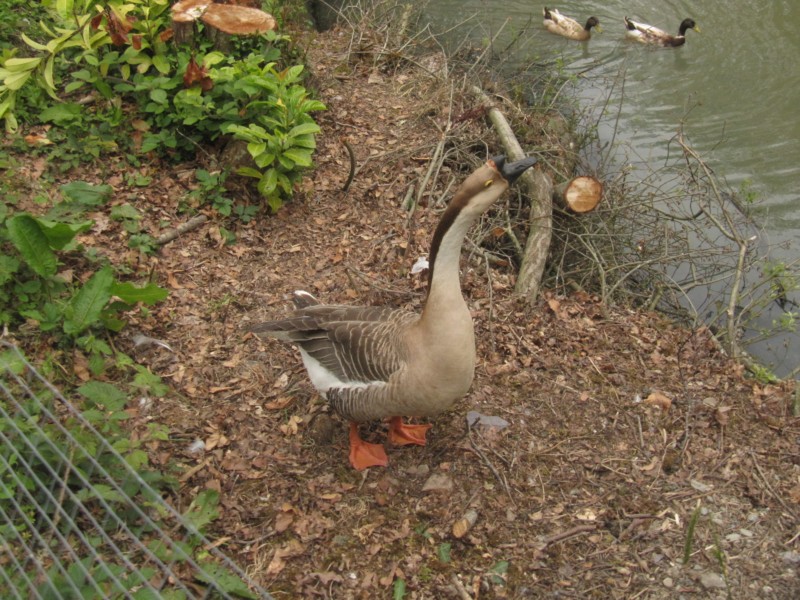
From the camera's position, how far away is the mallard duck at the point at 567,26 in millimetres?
9453

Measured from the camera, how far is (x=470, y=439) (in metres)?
3.79

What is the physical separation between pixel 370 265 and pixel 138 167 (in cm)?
203

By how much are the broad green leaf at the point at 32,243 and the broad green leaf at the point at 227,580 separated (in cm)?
198

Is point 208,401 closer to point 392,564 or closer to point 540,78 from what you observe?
point 392,564

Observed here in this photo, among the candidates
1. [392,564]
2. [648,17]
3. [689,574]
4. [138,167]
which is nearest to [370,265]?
[138,167]

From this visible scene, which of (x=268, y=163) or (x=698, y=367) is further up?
(x=268, y=163)

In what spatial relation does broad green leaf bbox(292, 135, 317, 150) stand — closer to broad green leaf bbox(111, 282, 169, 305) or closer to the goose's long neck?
broad green leaf bbox(111, 282, 169, 305)

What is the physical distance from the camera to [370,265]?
4984 mm

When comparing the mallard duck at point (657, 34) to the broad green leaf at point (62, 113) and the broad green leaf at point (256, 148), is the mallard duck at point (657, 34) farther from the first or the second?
the broad green leaf at point (62, 113)

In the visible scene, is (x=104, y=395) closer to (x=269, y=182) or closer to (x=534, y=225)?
(x=269, y=182)

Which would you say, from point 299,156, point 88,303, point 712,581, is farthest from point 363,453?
point 299,156

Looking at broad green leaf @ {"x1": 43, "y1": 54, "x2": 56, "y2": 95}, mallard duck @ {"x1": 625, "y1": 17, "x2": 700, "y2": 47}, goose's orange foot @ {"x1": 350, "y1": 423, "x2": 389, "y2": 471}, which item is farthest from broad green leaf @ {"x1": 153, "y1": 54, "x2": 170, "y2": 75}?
mallard duck @ {"x1": 625, "y1": 17, "x2": 700, "y2": 47}

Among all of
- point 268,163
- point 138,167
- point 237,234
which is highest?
point 268,163

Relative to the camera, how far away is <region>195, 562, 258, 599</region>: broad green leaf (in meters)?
2.79
